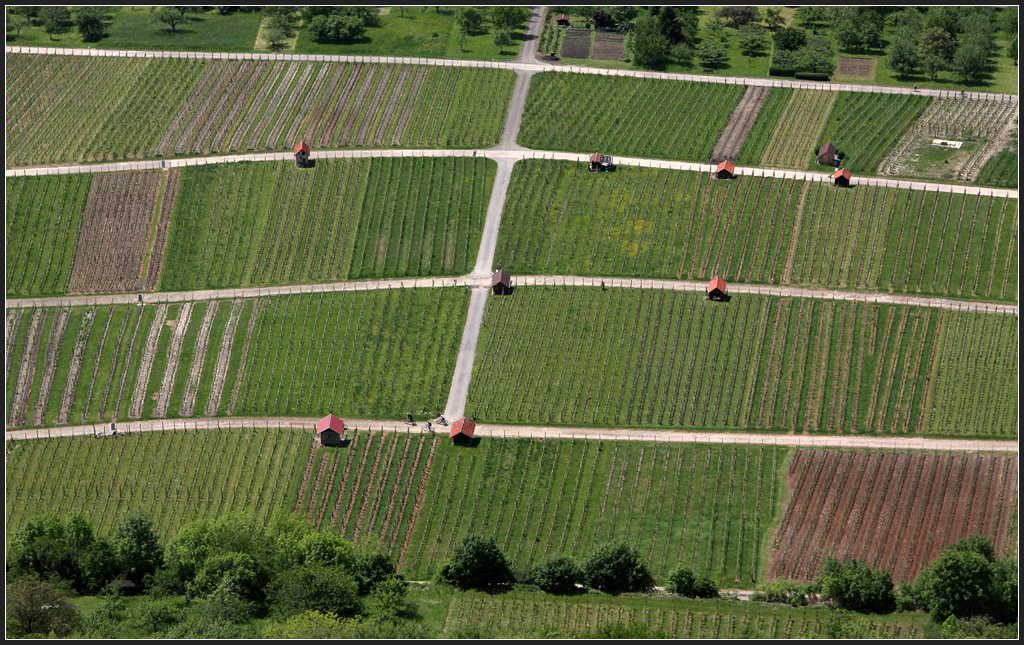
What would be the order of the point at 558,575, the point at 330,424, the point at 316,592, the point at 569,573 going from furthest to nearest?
1. the point at 330,424
2. the point at 569,573
3. the point at 558,575
4. the point at 316,592

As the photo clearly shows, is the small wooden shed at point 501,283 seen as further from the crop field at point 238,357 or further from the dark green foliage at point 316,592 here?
the dark green foliage at point 316,592

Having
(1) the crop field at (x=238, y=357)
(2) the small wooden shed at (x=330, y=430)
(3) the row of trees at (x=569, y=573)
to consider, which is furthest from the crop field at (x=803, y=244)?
(3) the row of trees at (x=569, y=573)

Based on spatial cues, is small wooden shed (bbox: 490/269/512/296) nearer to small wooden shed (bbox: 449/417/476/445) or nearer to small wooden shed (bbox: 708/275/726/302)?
small wooden shed (bbox: 708/275/726/302)

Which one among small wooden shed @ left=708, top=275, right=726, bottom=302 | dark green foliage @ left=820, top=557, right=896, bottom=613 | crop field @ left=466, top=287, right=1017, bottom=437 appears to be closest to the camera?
dark green foliage @ left=820, top=557, right=896, bottom=613

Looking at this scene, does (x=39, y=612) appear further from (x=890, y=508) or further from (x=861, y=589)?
(x=890, y=508)

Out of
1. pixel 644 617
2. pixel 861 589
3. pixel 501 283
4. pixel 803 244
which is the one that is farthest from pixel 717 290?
pixel 644 617

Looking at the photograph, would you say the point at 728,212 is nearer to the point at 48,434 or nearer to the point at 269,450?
the point at 269,450

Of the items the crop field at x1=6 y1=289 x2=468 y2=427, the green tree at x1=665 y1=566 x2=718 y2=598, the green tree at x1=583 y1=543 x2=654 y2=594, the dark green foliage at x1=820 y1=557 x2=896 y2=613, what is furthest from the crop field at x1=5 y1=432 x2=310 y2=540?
the dark green foliage at x1=820 y1=557 x2=896 y2=613
